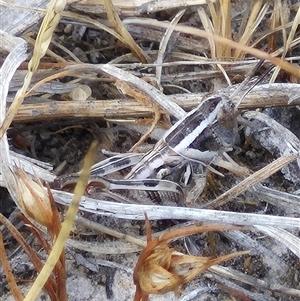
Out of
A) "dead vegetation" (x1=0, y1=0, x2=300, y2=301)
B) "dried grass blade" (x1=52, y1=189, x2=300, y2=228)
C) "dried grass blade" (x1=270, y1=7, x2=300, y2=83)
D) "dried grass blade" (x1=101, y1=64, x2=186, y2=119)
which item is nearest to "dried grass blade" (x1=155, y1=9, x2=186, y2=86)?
"dead vegetation" (x1=0, y1=0, x2=300, y2=301)

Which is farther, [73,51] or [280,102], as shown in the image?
[73,51]

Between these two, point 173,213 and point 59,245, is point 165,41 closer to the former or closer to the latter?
point 173,213

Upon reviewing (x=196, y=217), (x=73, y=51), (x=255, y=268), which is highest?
(x=73, y=51)

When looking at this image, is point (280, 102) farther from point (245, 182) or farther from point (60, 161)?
point (60, 161)

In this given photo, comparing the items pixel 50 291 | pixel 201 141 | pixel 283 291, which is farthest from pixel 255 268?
pixel 50 291

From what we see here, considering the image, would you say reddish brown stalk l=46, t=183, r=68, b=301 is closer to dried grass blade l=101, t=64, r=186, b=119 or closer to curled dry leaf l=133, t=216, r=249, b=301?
curled dry leaf l=133, t=216, r=249, b=301

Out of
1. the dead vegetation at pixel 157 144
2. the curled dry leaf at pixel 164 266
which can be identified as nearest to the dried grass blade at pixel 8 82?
the dead vegetation at pixel 157 144

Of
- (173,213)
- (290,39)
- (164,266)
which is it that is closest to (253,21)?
(290,39)
